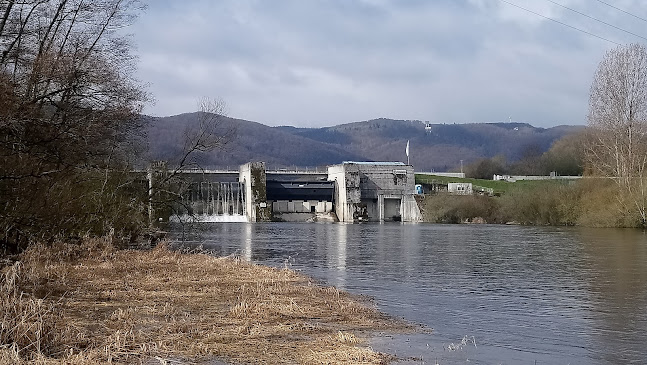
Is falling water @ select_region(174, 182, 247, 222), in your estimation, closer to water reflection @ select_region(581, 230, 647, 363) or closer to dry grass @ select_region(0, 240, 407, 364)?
water reflection @ select_region(581, 230, 647, 363)

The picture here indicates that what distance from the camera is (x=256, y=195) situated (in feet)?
299

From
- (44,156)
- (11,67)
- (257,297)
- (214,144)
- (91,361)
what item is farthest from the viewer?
(214,144)

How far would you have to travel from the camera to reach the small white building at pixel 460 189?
94.9 m

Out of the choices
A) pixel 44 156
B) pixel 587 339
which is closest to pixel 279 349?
pixel 587 339

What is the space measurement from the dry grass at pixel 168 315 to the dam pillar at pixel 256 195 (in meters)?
70.5

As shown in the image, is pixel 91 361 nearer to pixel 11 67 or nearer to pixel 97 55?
pixel 11 67

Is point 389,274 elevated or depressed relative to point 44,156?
depressed

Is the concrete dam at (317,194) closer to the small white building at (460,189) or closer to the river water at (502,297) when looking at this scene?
the small white building at (460,189)

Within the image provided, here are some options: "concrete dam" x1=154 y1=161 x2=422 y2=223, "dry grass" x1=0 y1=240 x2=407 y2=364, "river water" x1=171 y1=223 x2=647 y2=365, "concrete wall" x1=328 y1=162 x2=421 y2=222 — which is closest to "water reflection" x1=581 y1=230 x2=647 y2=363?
"river water" x1=171 y1=223 x2=647 y2=365

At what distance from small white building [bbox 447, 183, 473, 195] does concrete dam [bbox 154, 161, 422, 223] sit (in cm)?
545

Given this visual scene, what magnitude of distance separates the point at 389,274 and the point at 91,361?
50.2 feet

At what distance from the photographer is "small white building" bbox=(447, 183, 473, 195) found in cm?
9487

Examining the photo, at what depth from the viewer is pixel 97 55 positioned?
23.3m

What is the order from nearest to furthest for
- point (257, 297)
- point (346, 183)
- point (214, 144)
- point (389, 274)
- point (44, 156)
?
point (257, 297)
point (44, 156)
point (389, 274)
point (214, 144)
point (346, 183)
